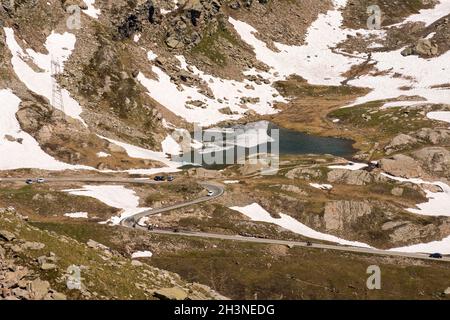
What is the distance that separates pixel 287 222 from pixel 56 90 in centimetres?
8445

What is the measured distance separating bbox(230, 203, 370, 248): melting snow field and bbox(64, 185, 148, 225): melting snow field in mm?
20387

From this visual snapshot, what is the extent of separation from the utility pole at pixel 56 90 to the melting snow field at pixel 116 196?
140 ft

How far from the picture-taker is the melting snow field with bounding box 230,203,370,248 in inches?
3471

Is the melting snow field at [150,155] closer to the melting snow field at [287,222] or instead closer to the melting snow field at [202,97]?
the melting snow field at [202,97]

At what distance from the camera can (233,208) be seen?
307ft

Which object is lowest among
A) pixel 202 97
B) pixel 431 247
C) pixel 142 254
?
pixel 431 247

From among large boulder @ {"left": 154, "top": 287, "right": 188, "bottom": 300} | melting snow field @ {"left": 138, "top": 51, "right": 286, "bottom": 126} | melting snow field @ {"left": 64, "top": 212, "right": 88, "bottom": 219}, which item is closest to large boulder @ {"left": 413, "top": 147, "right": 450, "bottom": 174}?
melting snow field @ {"left": 138, "top": 51, "right": 286, "bottom": 126}

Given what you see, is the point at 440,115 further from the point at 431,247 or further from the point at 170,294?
the point at 170,294

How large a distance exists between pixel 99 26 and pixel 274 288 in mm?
135273

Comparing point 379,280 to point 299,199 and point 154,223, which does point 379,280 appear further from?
point 154,223

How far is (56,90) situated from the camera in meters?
136

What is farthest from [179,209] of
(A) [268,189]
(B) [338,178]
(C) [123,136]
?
(C) [123,136]

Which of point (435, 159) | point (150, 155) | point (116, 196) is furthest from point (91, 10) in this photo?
point (435, 159)

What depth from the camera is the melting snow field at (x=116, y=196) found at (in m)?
88.4
